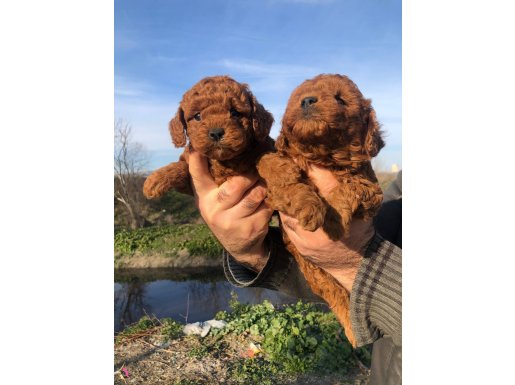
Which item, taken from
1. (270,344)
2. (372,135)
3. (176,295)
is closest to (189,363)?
(270,344)

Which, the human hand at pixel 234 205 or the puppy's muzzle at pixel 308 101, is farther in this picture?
the human hand at pixel 234 205

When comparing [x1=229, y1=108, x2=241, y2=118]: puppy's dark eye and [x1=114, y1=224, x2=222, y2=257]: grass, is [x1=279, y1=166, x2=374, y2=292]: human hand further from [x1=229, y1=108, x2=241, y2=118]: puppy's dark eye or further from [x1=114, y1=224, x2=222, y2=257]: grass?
[x1=114, y1=224, x2=222, y2=257]: grass

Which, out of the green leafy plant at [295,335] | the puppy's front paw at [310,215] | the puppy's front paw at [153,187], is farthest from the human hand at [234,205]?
the green leafy plant at [295,335]

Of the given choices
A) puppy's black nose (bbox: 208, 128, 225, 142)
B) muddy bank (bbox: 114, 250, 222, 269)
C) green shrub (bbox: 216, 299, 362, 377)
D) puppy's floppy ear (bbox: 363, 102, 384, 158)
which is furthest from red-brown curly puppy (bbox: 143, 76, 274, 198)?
muddy bank (bbox: 114, 250, 222, 269)

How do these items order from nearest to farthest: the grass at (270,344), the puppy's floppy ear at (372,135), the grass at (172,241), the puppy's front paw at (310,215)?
the puppy's front paw at (310,215)
the puppy's floppy ear at (372,135)
the grass at (270,344)
the grass at (172,241)

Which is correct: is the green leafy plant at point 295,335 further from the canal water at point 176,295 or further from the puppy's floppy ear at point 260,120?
the puppy's floppy ear at point 260,120
